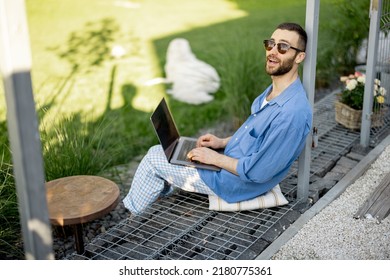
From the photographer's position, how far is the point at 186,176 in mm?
4348

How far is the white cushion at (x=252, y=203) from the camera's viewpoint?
4.40m

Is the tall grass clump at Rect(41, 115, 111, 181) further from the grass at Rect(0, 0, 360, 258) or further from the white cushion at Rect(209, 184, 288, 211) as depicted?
the white cushion at Rect(209, 184, 288, 211)

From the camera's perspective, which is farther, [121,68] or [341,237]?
[121,68]

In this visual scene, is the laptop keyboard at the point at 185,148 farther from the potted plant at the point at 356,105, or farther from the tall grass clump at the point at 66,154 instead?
the potted plant at the point at 356,105

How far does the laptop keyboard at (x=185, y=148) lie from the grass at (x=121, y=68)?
2.37 feet

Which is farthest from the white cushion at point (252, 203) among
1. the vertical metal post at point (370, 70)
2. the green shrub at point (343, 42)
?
the green shrub at point (343, 42)

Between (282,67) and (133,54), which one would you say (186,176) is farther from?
(133,54)

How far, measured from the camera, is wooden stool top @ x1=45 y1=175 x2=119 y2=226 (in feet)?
12.2

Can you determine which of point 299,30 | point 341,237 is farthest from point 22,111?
point 341,237

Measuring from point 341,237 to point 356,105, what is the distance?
2.24 m

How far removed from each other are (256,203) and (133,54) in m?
6.13

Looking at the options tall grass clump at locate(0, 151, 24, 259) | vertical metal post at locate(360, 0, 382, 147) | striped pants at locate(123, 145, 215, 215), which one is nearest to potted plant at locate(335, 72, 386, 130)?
vertical metal post at locate(360, 0, 382, 147)

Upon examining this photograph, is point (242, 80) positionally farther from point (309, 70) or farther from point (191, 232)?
point (191, 232)

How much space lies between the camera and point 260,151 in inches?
158
